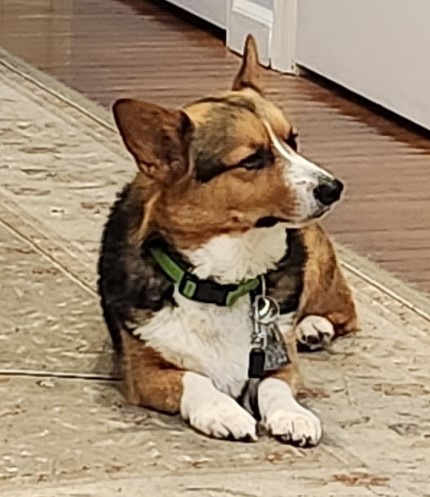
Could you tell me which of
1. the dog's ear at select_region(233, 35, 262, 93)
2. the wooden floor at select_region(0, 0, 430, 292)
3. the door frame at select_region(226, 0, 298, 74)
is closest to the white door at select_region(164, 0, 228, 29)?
the wooden floor at select_region(0, 0, 430, 292)

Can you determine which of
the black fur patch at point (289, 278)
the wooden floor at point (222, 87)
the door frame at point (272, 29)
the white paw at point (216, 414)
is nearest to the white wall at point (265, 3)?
the door frame at point (272, 29)

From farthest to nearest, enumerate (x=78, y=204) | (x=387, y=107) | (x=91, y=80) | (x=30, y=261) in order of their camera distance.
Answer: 1. (x=91, y=80)
2. (x=387, y=107)
3. (x=78, y=204)
4. (x=30, y=261)

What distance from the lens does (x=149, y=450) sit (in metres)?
2.31

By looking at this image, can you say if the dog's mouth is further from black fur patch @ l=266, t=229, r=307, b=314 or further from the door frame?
the door frame

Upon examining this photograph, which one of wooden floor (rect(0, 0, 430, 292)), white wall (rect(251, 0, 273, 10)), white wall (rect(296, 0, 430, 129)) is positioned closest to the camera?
wooden floor (rect(0, 0, 430, 292))

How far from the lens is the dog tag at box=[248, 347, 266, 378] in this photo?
2.40 meters

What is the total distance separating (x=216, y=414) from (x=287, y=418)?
4.5 inches

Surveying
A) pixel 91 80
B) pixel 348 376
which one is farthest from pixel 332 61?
pixel 348 376

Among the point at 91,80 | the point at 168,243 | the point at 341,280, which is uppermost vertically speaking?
the point at 168,243

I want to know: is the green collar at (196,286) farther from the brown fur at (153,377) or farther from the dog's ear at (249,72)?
the dog's ear at (249,72)

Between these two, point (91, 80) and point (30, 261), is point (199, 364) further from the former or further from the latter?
point (91, 80)

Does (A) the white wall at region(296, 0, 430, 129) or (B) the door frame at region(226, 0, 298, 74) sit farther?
(B) the door frame at region(226, 0, 298, 74)

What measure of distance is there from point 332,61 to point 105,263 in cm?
279

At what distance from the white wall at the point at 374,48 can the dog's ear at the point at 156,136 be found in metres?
2.33
